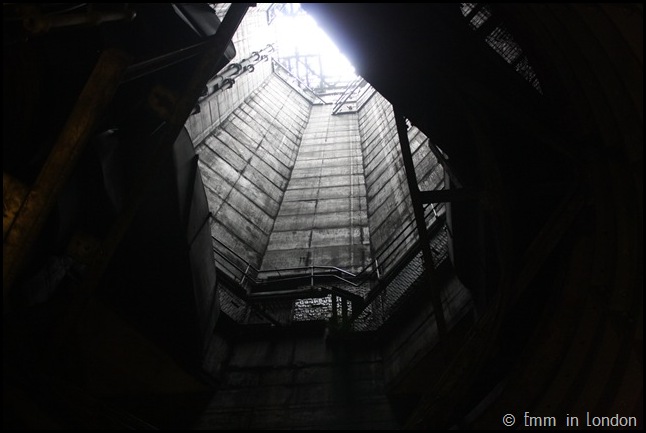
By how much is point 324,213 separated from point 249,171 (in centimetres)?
286

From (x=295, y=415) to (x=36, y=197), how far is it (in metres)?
3.78

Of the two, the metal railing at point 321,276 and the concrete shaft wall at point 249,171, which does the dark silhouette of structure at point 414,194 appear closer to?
the metal railing at point 321,276

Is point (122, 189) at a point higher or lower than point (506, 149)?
lower

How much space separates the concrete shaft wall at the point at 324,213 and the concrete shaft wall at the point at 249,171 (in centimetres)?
38

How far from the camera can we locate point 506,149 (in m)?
4.10

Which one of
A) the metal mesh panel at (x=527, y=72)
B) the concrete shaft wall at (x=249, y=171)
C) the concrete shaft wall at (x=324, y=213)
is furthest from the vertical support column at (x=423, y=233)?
the concrete shaft wall at (x=249, y=171)

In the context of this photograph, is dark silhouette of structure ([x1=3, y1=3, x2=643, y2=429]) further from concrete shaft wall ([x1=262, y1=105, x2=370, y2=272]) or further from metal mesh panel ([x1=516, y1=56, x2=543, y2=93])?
concrete shaft wall ([x1=262, y1=105, x2=370, y2=272])

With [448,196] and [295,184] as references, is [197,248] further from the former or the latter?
[295,184]

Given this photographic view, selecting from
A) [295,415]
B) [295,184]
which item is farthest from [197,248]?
[295,184]

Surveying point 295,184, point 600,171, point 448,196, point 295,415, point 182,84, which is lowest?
point 295,415

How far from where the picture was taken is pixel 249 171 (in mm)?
13875

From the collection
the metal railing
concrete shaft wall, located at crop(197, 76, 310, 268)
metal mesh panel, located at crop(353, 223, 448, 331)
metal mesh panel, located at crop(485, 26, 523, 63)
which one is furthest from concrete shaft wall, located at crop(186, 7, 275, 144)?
metal mesh panel, located at crop(485, 26, 523, 63)

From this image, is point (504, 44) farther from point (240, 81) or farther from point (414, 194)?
point (240, 81)

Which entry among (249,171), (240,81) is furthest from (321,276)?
(240,81)
